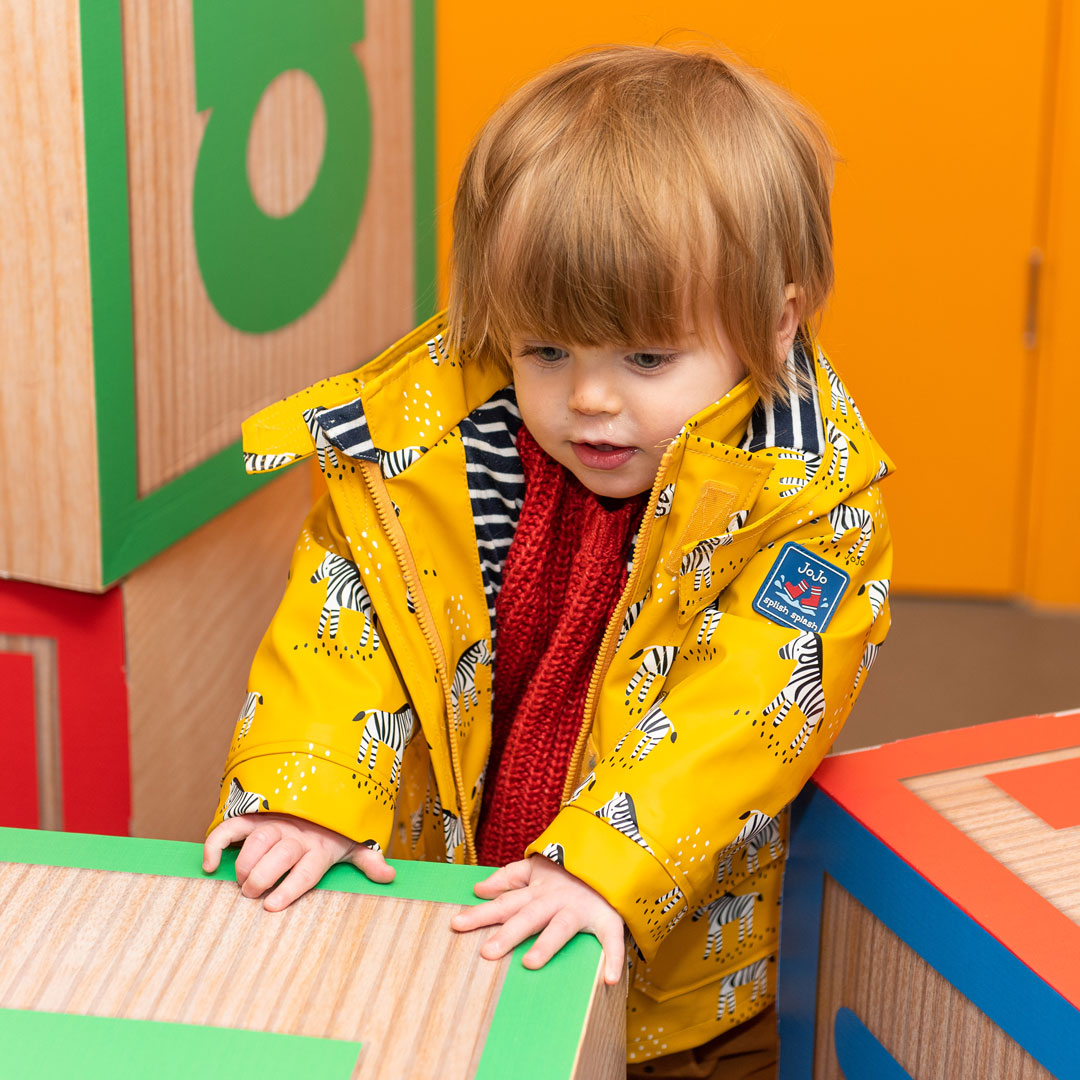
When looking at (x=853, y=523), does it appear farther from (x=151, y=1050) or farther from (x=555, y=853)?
(x=151, y=1050)

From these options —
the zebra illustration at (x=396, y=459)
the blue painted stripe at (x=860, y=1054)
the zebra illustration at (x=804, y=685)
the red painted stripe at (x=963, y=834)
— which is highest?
the zebra illustration at (x=396, y=459)

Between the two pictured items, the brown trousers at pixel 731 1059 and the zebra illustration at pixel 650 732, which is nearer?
the zebra illustration at pixel 650 732

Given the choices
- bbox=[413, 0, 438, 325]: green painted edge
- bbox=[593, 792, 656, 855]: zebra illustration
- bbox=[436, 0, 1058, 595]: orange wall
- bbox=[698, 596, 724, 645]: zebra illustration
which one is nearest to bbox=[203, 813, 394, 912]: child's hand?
bbox=[593, 792, 656, 855]: zebra illustration

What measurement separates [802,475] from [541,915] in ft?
0.92

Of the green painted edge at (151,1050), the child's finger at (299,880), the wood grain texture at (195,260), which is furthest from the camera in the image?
the wood grain texture at (195,260)

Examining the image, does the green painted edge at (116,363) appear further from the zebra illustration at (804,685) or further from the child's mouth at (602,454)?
the zebra illustration at (804,685)

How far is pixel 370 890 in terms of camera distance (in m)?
0.63

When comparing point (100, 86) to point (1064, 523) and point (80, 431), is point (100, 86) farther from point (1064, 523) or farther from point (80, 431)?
point (1064, 523)

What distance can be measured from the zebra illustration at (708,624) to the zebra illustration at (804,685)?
40mm

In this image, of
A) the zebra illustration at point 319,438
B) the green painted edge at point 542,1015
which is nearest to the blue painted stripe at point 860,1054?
the green painted edge at point 542,1015

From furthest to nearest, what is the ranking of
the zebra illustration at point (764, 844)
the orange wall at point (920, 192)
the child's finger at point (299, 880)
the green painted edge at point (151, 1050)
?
the orange wall at point (920, 192)
the zebra illustration at point (764, 844)
the child's finger at point (299, 880)
the green painted edge at point (151, 1050)

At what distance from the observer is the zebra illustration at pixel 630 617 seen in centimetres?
78

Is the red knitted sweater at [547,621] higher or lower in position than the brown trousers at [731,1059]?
higher

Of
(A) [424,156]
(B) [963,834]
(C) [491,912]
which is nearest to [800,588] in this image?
(B) [963,834]
